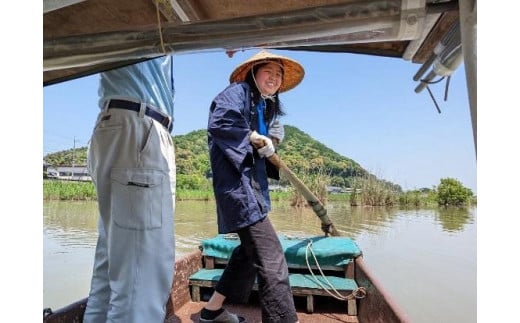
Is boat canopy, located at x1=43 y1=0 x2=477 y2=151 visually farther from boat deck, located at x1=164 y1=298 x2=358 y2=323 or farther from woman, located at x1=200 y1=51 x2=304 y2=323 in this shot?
boat deck, located at x1=164 y1=298 x2=358 y2=323

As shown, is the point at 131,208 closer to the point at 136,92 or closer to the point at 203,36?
the point at 136,92

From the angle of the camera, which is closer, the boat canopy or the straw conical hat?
the boat canopy

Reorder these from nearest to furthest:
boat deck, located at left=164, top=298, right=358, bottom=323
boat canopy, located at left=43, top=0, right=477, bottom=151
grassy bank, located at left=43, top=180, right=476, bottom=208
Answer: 1. boat canopy, located at left=43, top=0, right=477, bottom=151
2. boat deck, located at left=164, top=298, right=358, bottom=323
3. grassy bank, located at left=43, top=180, right=476, bottom=208

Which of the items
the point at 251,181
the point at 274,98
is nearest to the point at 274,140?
the point at 274,98

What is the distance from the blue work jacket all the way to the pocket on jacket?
322mm

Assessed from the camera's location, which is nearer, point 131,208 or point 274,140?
point 131,208

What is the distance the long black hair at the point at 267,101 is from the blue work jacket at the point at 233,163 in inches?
4.3

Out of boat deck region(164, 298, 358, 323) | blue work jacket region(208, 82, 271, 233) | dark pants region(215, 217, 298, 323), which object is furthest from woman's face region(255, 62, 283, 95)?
boat deck region(164, 298, 358, 323)

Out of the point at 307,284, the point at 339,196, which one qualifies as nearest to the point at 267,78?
the point at 307,284

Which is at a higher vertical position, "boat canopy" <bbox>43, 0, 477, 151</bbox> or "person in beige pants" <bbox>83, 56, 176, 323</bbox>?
"boat canopy" <bbox>43, 0, 477, 151</bbox>

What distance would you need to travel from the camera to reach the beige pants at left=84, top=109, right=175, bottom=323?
1163 millimetres

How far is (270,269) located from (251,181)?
1.22ft

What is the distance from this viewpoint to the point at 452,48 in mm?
1020

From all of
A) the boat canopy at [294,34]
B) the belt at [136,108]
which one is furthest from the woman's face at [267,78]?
the belt at [136,108]
